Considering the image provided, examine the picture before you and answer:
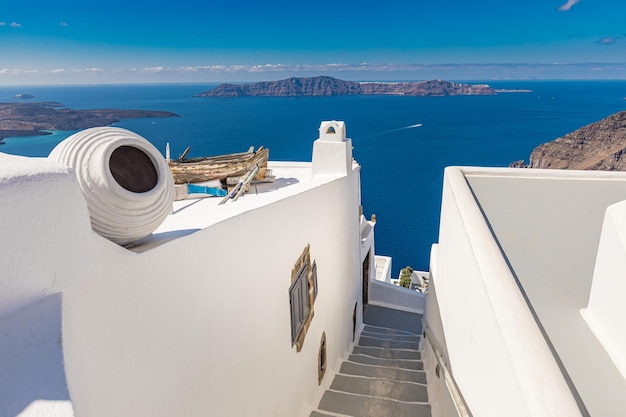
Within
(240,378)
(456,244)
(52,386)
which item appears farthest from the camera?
(456,244)

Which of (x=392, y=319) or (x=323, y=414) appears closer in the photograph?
(x=323, y=414)

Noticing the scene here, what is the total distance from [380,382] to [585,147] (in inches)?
2190

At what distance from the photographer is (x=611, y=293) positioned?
2803 millimetres

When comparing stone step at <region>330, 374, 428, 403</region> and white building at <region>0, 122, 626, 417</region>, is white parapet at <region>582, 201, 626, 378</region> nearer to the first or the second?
white building at <region>0, 122, 626, 417</region>

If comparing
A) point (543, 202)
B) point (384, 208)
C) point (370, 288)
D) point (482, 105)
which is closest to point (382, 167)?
point (384, 208)

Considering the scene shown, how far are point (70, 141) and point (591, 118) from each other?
364ft

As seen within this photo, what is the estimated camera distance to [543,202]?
14.6 feet

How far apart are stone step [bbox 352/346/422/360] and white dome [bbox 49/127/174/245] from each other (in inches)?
272

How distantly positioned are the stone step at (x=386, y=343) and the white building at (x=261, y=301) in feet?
8.59

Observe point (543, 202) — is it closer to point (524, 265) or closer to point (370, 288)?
point (524, 265)

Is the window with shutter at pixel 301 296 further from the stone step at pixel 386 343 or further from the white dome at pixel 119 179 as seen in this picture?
the stone step at pixel 386 343

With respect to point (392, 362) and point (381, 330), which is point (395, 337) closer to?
point (381, 330)

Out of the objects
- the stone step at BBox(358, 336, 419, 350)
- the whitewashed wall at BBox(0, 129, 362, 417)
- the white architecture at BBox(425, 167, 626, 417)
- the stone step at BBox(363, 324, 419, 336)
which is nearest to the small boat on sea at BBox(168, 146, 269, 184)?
the whitewashed wall at BBox(0, 129, 362, 417)

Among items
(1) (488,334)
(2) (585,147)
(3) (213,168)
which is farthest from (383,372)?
(2) (585,147)
